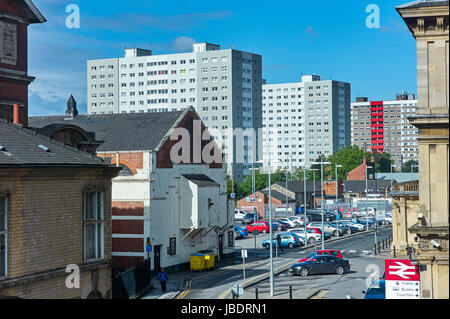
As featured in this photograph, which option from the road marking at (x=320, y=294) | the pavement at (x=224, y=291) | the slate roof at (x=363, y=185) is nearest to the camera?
the road marking at (x=320, y=294)

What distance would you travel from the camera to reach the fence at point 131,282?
33.5 m

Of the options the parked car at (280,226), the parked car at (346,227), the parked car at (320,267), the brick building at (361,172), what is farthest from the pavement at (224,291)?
the brick building at (361,172)

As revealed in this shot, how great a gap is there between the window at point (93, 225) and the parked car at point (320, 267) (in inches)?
816

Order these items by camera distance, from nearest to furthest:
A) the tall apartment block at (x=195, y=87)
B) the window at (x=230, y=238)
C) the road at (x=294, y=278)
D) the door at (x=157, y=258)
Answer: the road at (x=294, y=278), the door at (x=157, y=258), the window at (x=230, y=238), the tall apartment block at (x=195, y=87)

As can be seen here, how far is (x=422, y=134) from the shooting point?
2595cm

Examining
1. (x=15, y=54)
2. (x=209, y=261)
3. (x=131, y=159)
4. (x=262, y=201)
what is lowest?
(x=209, y=261)

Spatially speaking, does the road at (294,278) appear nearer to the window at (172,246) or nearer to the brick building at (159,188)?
the window at (172,246)

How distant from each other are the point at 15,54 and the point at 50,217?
13367mm

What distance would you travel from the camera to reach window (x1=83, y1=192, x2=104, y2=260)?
26266mm

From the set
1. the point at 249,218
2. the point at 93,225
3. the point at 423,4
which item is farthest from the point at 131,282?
the point at 249,218

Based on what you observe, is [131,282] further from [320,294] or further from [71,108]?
[71,108]

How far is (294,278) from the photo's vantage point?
145 ft
